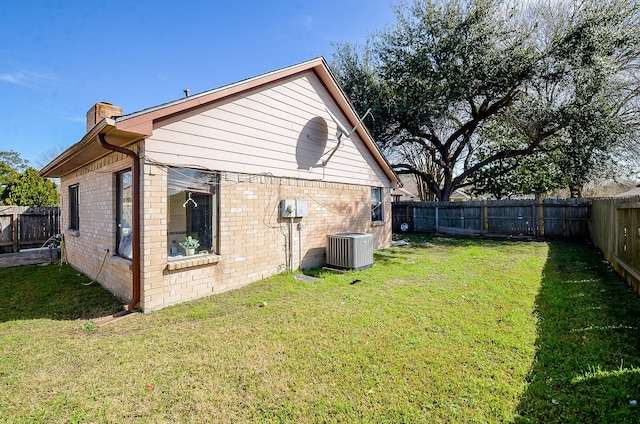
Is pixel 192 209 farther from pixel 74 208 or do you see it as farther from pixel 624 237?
pixel 624 237

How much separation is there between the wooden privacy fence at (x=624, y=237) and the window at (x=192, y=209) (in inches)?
309

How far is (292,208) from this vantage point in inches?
295

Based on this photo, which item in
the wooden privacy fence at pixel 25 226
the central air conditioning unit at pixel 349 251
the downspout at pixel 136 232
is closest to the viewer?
the downspout at pixel 136 232

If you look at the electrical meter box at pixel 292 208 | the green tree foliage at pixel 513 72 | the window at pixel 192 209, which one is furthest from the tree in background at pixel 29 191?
the green tree foliage at pixel 513 72

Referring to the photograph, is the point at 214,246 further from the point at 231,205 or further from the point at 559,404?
the point at 559,404

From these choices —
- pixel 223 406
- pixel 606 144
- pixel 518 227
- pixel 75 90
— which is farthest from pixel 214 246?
pixel 75 90

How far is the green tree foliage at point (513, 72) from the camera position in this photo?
12.7m

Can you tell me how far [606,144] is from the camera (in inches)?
520

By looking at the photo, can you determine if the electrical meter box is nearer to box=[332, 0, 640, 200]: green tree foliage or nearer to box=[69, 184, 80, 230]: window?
box=[69, 184, 80, 230]: window

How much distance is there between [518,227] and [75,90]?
2678 centimetres

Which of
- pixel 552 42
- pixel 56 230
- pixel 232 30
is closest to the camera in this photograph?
pixel 232 30

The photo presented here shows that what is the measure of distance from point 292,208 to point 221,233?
1968 millimetres

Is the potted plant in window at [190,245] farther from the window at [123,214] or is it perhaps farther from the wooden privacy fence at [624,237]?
the wooden privacy fence at [624,237]

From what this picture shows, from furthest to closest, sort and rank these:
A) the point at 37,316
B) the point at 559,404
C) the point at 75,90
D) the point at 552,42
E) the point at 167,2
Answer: the point at 75,90 → the point at 552,42 → the point at 167,2 → the point at 37,316 → the point at 559,404
